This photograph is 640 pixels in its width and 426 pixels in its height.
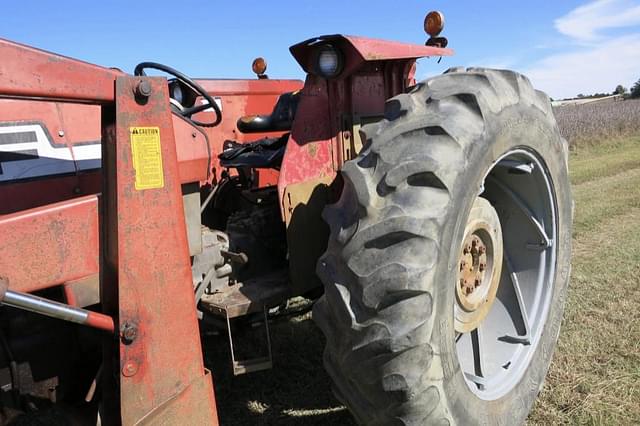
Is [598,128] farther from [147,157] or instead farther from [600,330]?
[147,157]

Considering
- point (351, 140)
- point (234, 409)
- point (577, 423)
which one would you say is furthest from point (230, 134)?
point (577, 423)

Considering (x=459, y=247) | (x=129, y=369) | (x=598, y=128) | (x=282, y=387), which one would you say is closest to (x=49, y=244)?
(x=129, y=369)

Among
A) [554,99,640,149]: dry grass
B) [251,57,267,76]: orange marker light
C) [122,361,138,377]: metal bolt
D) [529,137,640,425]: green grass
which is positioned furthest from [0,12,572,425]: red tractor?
[554,99,640,149]: dry grass

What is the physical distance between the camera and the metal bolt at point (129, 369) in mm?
1659

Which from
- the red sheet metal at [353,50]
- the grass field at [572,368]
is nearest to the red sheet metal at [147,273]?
the red sheet metal at [353,50]

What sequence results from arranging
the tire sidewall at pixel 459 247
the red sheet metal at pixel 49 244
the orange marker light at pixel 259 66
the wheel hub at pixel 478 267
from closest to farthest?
the red sheet metal at pixel 49 244 → the tire sidewall at pixel 459 247 → the wheel hub at pixel 478 267 → the orange marker light at pixel 259 66

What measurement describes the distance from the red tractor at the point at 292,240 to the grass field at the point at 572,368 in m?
0.33

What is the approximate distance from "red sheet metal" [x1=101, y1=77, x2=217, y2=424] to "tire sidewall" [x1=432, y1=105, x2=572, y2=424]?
839mm

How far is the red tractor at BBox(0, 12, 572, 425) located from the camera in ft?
5.39

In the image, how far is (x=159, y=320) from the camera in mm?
1720

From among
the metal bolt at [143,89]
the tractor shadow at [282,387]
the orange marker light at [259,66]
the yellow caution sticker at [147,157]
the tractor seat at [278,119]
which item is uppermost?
the orange marker light at [259,66]

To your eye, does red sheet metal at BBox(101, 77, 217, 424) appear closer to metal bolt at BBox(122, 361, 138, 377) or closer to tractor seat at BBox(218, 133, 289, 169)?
metal bolt at BBox(122, 361, 138, 377)

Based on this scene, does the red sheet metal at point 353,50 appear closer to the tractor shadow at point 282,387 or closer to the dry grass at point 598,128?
the tractor shadow at point 282,387

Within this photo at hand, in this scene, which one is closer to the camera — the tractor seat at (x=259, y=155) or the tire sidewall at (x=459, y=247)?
the tire sidewall at (x=459, y=247)
